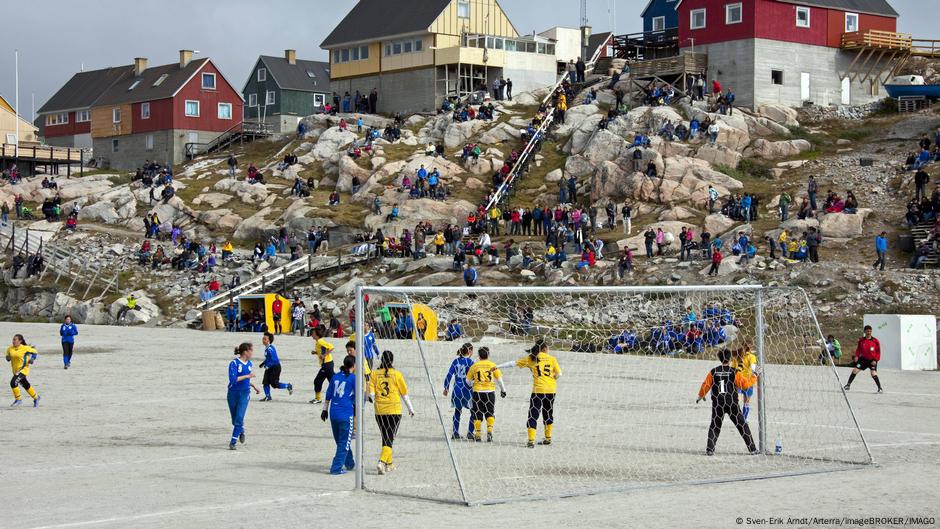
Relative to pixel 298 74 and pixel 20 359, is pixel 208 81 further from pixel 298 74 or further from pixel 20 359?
pixel 20 359

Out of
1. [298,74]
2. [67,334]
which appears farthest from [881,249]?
[298,74]

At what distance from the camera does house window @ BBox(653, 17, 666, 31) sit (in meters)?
69.9

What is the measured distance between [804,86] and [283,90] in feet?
147

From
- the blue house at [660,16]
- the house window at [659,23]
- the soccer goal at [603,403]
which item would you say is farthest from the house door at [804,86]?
the soccer goal at [603,403]

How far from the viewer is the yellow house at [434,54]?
6881 centimetres

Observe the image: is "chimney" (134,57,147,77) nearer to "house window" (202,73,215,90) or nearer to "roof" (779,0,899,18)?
"house window" (202,73,215,90)

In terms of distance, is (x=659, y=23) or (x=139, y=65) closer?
(x=659, y=23)

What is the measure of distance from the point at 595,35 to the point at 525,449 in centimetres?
7629

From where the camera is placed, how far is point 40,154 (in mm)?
79125

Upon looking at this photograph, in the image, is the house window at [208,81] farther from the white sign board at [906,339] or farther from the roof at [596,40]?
the white sign board at [906,339]

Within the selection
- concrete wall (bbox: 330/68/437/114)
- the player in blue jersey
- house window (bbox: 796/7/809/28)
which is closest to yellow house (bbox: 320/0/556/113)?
concrete wall (bbox: 330/68/437/114)

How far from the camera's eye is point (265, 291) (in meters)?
49.2

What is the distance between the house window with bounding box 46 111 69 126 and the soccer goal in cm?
7601

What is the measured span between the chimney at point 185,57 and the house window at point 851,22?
46174mm
